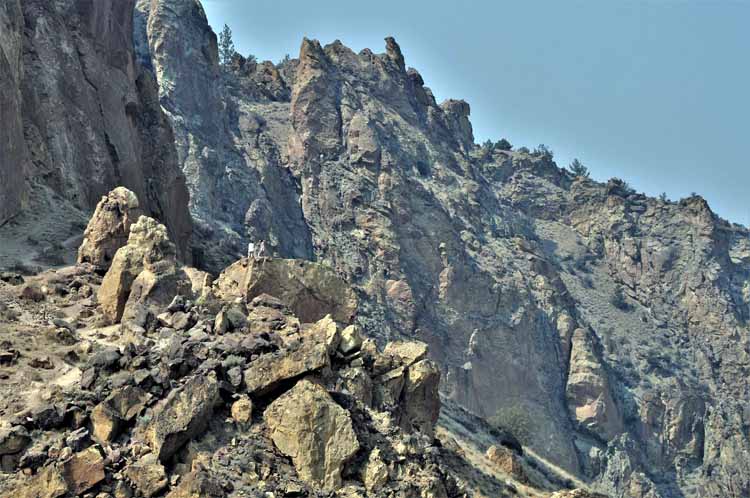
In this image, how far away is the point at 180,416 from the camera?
1012 inches

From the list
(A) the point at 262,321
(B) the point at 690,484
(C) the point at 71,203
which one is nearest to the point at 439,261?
(B) the point at 690,484

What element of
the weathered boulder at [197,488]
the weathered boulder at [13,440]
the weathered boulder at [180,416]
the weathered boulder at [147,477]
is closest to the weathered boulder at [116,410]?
the weathered boulder at [180,416]

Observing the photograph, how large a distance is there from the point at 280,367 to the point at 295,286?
13.2 m

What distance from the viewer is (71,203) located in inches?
1890

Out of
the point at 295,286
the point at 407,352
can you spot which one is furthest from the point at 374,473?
the point at 295,286

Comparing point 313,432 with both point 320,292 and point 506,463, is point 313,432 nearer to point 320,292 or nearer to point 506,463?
point 320,292

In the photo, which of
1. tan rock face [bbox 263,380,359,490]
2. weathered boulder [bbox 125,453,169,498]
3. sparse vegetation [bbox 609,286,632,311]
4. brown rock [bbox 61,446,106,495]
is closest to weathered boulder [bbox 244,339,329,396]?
tan rock face [bbox 263,380,359,490]

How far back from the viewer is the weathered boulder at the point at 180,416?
2534 cm

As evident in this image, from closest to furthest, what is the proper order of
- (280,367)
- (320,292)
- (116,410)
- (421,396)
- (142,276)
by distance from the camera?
(116,410)
(280,367)
(142,276)
(421,396)
(320,292)

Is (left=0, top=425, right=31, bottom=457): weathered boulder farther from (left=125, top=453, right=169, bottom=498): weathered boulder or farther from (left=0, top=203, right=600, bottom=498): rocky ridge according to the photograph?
(left=125, top=453, right=169, bottom=498): weathered boulder

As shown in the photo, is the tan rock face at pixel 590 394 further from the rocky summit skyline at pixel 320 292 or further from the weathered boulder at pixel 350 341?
the weathered boulder at pixel 350 341

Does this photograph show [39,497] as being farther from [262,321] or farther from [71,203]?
[71,203]

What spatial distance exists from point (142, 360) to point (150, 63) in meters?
74.7

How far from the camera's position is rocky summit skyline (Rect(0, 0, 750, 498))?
2631 centimetres
